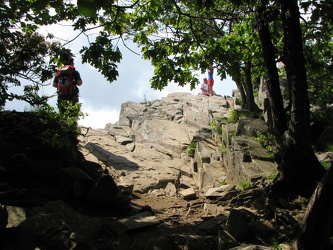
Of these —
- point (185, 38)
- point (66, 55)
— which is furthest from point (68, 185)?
point (185, 38)

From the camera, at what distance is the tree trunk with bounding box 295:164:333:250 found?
4152 millimetres

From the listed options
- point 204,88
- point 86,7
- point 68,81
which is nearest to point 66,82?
point 68,81

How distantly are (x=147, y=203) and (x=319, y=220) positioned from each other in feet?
18.6

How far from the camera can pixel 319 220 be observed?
4273 mm

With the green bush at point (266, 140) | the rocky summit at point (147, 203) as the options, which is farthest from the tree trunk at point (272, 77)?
the green bush at point (266, 140)

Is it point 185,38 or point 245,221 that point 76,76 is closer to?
point 185,38

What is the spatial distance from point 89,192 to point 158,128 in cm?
1200

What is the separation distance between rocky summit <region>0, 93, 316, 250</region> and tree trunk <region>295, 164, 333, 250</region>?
673mm

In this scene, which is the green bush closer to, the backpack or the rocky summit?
the rocky summit

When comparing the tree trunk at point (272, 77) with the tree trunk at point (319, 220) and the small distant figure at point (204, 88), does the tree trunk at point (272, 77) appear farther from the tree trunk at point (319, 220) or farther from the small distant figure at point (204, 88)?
the small distant figure at point (204, 88)

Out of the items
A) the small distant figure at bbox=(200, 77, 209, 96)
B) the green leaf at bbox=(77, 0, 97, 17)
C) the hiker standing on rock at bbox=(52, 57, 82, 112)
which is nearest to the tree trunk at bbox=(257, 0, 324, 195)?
the green leaf at bbox=(77, 0, 97, 17)

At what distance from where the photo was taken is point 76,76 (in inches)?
417

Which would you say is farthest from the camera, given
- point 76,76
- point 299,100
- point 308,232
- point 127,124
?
point 127,124

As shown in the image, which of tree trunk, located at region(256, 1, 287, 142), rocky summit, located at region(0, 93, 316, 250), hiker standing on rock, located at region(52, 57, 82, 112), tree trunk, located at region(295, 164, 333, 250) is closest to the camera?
tree trunk, located at region(295, 164, 333, 250)
